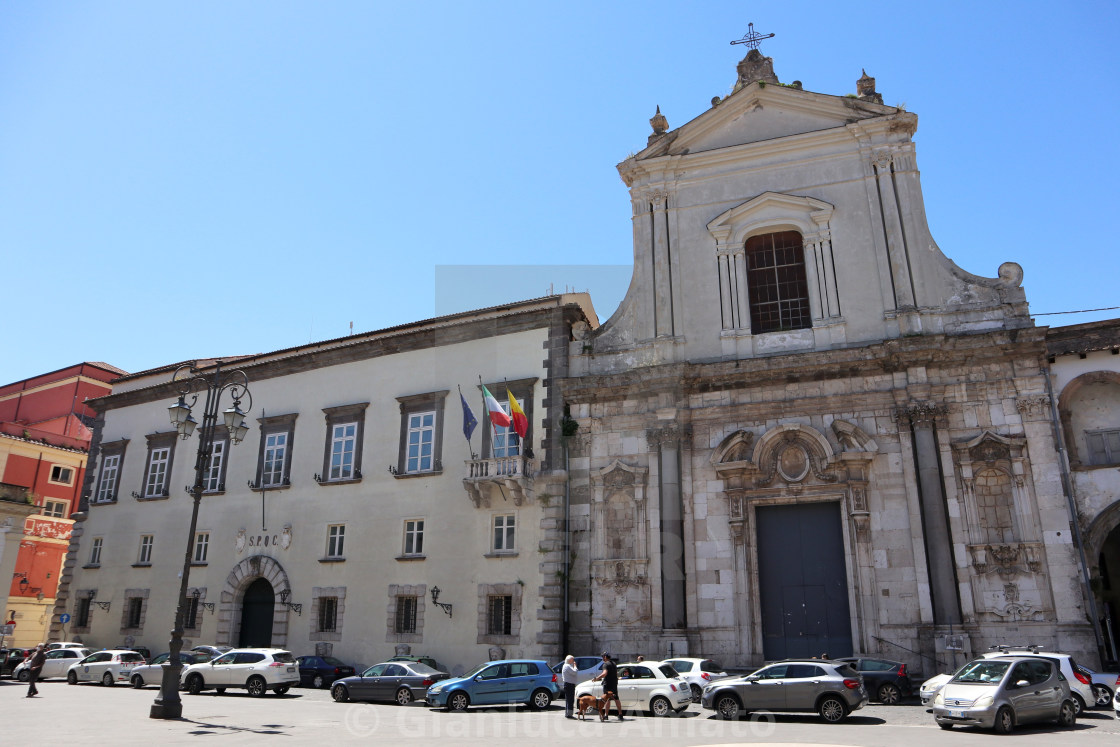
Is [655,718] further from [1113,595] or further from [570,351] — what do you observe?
[1113,595]

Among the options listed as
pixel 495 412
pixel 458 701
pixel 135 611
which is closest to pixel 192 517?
pixel 458 701

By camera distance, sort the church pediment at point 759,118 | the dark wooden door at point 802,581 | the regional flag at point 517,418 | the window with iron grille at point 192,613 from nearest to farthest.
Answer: the dark wooden door at point 802,581 → the regional flag at point 517,418 → the church pediment at point 759,118 → the window with iron grille at point 192,613

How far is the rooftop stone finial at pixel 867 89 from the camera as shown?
26.4 m

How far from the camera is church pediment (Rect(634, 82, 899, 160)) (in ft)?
86.9

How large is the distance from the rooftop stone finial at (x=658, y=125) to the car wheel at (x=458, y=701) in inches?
770

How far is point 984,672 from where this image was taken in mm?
15461

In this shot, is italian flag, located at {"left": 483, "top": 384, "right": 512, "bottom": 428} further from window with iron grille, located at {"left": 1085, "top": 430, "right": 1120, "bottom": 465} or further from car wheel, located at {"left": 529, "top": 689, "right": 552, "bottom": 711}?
window with iron grille, located at {"left": 1085, "top": 430, "right": 1120, "bottom": 465}

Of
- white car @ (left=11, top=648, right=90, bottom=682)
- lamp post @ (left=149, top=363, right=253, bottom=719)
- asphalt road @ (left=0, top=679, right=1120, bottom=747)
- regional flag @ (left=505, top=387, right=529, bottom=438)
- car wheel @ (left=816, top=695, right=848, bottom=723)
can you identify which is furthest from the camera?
white car @ (left=11, top=648, right=90, bottom=682)

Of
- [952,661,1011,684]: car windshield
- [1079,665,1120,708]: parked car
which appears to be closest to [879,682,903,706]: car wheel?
[952,661,1011,684]: car windshield

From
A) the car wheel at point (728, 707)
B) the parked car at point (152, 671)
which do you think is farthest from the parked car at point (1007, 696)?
the parked car at point (152, 671)

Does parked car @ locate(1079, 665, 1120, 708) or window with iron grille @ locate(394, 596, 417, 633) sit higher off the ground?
window with iron grille @ locate(394, 596, 417, 633)

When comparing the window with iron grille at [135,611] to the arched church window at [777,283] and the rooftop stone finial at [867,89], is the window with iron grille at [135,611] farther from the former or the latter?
the rooftop stone finial at [867,89]

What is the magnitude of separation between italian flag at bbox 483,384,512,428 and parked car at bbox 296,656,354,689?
9529 mm

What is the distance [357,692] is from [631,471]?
401 inches
